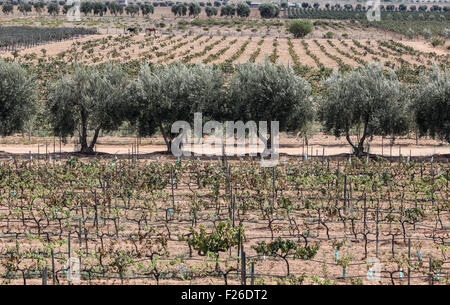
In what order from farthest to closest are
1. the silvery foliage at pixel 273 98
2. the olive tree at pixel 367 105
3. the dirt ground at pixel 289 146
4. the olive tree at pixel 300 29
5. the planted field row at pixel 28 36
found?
the olive tree at pixel 300 29 → the planted field row at pixel 28 36 → the dirt ground at pixel 289 146 → the silvery foliage at pixel 273 98 → the olive tree at pixel 367 105

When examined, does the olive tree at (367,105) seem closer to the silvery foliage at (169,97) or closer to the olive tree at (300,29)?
the silvery foliage at (169,97)

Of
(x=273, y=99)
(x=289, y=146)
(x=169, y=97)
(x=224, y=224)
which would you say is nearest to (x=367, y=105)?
(x=273, y=99)

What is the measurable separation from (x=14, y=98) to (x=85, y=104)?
161 inches

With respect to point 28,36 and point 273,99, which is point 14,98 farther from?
point 28,36

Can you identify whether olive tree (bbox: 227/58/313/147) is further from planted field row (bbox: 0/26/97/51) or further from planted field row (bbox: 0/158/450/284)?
planted field row (bbox: 0/26/97/51)

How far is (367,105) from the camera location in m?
34.7

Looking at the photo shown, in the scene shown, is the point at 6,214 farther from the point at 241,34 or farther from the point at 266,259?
the point at 241,34

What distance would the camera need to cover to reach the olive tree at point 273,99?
35.2 m

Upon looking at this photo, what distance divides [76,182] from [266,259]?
1112 cm

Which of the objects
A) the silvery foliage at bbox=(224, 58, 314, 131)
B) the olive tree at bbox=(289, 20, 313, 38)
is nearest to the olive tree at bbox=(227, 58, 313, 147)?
the silvery foliage at bbox=(224, 58, 314, 131)

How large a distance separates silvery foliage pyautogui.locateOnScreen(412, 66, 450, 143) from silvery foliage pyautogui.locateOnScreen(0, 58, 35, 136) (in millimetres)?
21167

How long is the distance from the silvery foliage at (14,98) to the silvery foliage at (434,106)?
69.4ft

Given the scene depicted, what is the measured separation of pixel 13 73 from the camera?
36.5m

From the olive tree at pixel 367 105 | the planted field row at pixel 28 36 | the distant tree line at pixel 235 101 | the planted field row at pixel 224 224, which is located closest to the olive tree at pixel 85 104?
the distant tree line at pixel 235 101
